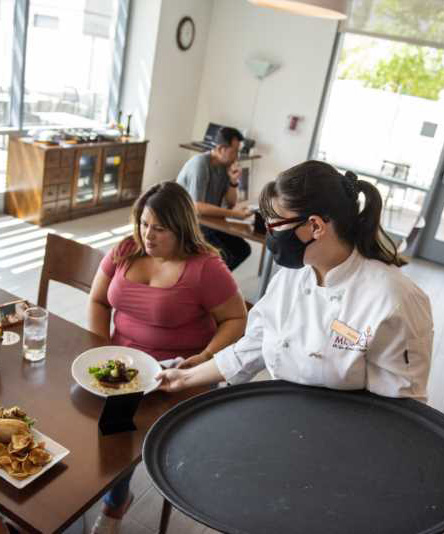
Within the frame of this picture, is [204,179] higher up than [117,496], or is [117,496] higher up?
[204,179]

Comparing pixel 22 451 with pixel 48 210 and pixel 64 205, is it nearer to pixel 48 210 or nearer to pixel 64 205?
pixel 48 210

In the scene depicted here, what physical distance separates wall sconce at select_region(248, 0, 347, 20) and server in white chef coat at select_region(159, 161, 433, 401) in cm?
156

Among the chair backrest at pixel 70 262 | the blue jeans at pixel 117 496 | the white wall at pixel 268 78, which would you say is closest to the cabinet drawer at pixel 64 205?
the white wall at pixel 268 78

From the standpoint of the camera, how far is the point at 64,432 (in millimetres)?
1179

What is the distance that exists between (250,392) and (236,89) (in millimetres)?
6178

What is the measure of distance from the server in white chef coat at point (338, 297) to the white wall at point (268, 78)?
5497 mm

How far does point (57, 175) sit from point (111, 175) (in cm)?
91

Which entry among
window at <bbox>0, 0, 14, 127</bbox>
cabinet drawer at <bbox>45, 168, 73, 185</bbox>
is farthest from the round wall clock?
cabinet drawer at <bbox>45, 168, 73, 185</bbox>

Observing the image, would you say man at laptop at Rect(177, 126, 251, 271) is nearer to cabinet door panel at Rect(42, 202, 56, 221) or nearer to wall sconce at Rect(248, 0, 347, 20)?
wall sconce at Rect(248, 0, 347, 20)

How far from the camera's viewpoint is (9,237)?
441 cm

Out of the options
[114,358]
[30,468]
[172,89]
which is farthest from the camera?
[172,89]

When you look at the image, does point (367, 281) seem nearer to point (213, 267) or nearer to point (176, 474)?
point (176, 474)

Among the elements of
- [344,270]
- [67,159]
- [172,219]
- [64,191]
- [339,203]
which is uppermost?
[339,203]

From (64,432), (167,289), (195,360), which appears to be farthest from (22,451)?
(167,289)
